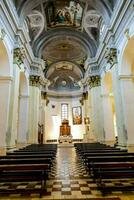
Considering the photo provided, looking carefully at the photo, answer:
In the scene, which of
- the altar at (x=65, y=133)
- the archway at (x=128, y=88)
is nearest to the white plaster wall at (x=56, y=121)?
the altar at (x=65, y=133)

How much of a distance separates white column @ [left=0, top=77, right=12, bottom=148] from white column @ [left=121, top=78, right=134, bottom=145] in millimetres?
5481

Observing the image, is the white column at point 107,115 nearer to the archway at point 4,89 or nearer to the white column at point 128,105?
the white column at point 128,105

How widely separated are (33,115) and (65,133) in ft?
33.7

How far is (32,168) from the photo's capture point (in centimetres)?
357

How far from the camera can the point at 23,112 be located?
1330 centimetres

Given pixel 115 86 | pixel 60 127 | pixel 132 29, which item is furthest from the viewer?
pixel 60 127

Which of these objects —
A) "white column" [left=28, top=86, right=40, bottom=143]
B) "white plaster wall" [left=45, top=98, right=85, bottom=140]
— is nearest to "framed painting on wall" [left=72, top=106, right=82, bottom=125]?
"white plaster wall" [left=45, top=98, right=85, bottom=140]

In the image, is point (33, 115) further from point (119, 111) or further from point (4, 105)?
point (119, 111)

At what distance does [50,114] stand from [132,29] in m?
19.2

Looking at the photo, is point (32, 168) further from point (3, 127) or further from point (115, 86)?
point (115, 86)

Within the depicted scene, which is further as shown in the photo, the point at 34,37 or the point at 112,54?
the point at 34,37

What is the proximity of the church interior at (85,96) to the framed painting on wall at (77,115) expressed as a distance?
5.47m

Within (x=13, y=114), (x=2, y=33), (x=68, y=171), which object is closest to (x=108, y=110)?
(x=13, y=114)

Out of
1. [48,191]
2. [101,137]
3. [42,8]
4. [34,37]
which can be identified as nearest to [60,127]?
[101,137]
